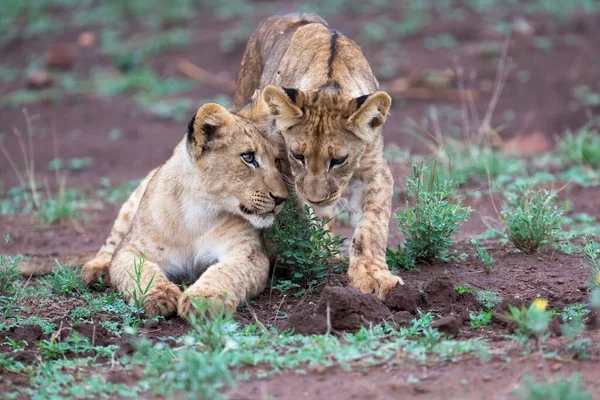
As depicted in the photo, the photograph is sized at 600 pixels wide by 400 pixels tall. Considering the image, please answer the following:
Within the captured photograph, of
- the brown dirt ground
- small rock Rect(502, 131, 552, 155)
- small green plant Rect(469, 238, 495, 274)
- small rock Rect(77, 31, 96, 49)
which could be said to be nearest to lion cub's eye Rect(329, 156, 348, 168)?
the brown dirt ground

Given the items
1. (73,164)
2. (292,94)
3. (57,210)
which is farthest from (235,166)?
(73,164)

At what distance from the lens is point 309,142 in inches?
187

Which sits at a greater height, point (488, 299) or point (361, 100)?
point (361, 100)

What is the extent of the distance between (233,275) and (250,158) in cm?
64

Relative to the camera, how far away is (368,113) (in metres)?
4.79

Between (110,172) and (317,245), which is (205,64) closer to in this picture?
(110,172)

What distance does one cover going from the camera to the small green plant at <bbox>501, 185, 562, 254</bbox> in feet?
17.6

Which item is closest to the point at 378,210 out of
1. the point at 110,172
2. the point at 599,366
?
the point at 599,366

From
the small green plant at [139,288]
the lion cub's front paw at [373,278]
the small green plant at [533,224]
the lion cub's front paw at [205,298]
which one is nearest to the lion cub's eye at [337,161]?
the lion cub's front paw at [373,278]

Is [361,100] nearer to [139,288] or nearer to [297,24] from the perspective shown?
[139,288]

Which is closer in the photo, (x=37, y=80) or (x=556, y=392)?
(x=556, y=392)

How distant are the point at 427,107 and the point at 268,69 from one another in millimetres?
5140

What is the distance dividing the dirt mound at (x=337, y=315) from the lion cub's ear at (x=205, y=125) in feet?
3.80

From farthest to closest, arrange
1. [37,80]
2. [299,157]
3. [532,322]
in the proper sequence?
[37,80]
[299,157]
[532,322]
